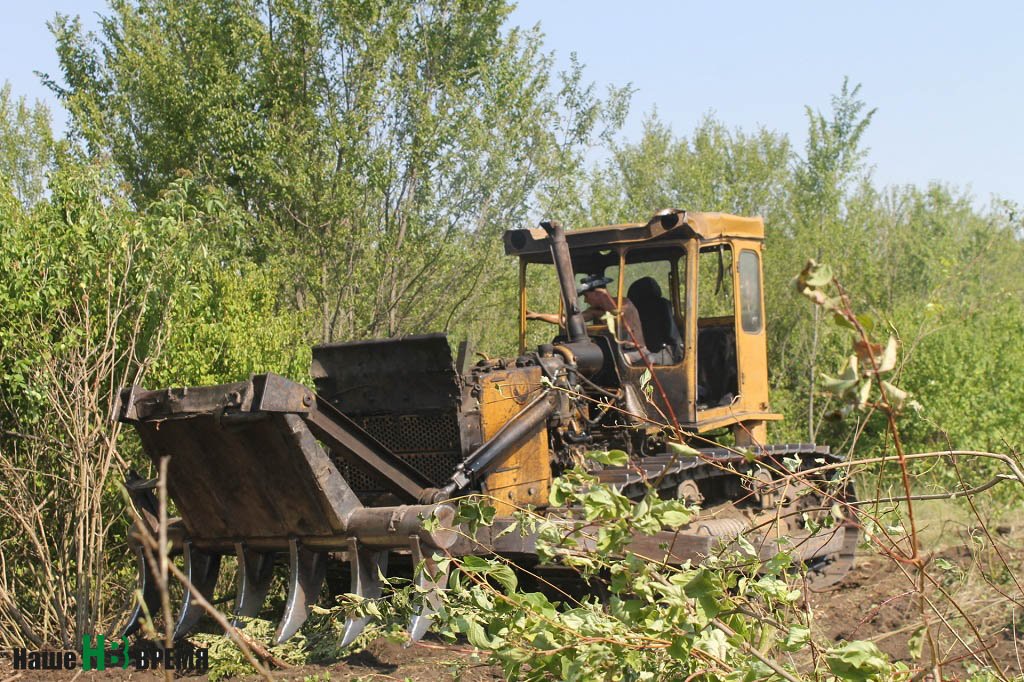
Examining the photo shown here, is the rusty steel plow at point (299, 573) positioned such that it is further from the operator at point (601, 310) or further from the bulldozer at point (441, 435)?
the operator at point (601, 310)

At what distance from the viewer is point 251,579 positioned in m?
7.63

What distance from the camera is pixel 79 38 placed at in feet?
50.3

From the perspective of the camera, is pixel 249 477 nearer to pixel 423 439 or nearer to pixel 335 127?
pixel 423 439

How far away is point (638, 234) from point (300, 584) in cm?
406

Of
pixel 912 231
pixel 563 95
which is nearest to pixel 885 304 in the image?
pixel 912 231

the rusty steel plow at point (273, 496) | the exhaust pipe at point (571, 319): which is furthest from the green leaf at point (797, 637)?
the exhaust pipe at point (571, 319)

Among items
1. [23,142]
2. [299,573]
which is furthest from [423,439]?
[23,142]

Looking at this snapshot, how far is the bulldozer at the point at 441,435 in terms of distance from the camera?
6.96 meters

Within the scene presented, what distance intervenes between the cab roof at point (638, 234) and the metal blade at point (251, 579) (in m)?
3.53

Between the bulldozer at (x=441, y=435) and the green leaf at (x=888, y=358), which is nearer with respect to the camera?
the green leaf at (x=888, y=358)

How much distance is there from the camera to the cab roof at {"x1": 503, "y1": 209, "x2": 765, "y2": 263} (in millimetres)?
9344

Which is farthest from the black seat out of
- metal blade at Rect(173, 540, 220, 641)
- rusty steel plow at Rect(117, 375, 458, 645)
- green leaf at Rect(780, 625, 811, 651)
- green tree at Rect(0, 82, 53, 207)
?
green tree at Rect(0, 82, 53, 207)

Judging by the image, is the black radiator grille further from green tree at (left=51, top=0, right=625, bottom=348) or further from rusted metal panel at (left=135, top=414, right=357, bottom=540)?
green tree at (left=51, top=0, right=625, bottom=348)

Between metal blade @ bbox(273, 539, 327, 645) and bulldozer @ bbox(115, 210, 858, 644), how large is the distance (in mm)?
12
